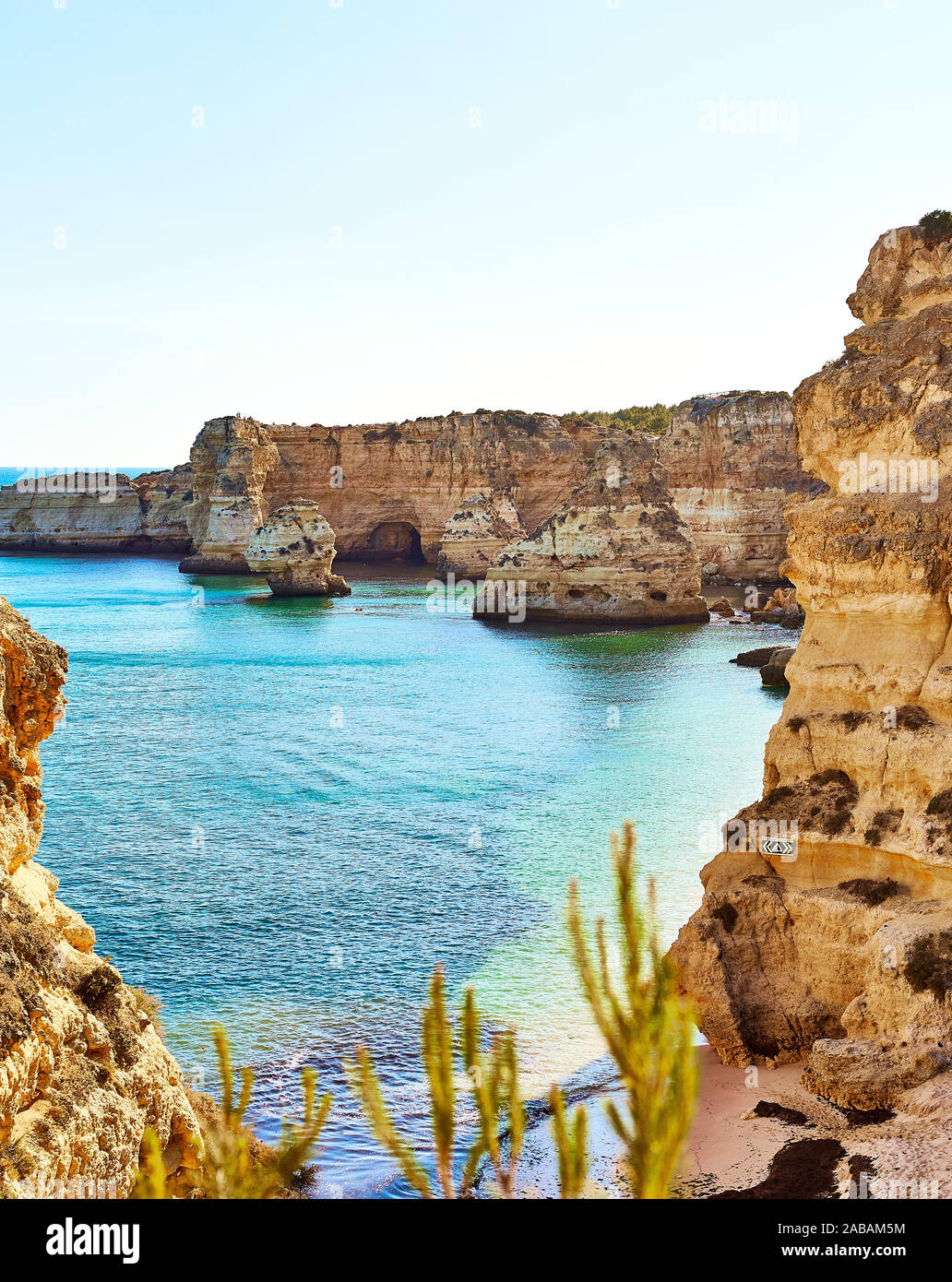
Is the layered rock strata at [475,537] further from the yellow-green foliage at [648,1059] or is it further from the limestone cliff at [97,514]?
the yellow-green foliage at [648,1059]

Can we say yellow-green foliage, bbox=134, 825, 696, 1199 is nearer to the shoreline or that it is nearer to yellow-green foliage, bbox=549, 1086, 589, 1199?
yellow-green foliage, bbox=549, 1086, 589, 1199

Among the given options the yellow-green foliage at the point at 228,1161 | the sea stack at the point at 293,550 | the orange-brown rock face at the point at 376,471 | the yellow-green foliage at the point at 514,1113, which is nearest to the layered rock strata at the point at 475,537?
the orange-brown rock face at the point at 376,471

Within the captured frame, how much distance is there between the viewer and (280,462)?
9038 cm

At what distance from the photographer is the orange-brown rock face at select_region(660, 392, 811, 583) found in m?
69.8

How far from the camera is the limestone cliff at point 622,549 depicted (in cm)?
5362

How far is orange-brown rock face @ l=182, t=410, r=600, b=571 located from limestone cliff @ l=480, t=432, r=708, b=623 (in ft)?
97.4

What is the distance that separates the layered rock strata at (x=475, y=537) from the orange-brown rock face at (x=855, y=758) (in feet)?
202

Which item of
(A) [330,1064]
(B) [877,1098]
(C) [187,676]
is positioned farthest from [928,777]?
(C) [187,676]

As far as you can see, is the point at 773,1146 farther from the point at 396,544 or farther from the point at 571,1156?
the point at 396,544

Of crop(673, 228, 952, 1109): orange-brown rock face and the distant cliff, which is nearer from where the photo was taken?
crop(673, 228, 952, 1109): orange-brown rock face

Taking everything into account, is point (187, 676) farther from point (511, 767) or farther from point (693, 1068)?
point (693, 1068)

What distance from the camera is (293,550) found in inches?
2697

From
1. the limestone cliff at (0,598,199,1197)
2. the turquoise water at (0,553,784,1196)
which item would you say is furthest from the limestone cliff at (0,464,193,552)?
the limestone cliff at (0,598,199,1197)
